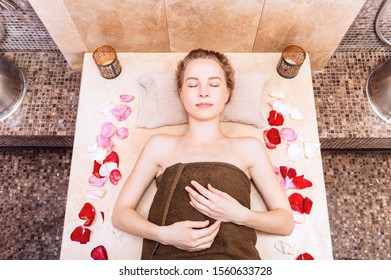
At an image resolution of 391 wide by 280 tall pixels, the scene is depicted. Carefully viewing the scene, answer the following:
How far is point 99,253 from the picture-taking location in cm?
167

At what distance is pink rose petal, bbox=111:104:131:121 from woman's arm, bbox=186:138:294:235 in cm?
68

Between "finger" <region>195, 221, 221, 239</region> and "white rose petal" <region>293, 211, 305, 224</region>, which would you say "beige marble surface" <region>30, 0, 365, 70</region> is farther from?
"finger" <region>195, 221, 221, 239</region>

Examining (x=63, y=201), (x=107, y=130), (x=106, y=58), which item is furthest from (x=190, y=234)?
(x=63, y=201)

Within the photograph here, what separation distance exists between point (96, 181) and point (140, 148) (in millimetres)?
283

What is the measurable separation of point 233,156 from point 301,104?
0.61m

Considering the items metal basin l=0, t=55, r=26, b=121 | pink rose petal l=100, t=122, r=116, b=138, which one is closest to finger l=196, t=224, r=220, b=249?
pink rose petal l=100, t=122, r=116, b=138

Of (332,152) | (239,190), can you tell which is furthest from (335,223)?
(239,190)

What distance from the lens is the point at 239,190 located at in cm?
160

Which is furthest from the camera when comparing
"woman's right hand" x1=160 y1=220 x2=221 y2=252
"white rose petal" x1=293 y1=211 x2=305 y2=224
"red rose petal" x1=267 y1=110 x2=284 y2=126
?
"red rose petal" x1=267 y1=110 x2=284 y2=126

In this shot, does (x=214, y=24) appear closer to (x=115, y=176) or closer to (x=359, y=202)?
(x=115, y=176)

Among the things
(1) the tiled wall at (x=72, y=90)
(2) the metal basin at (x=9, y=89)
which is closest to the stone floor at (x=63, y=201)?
(1) the tiled wall at (x=72, y=90)

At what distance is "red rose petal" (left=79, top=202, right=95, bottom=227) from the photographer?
1743mm

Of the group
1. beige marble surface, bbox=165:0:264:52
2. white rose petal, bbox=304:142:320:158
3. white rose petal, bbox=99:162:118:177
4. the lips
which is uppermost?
beige marble surface, bbox=165:0:264:52

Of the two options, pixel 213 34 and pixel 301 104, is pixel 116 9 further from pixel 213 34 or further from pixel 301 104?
pixel 301 104
